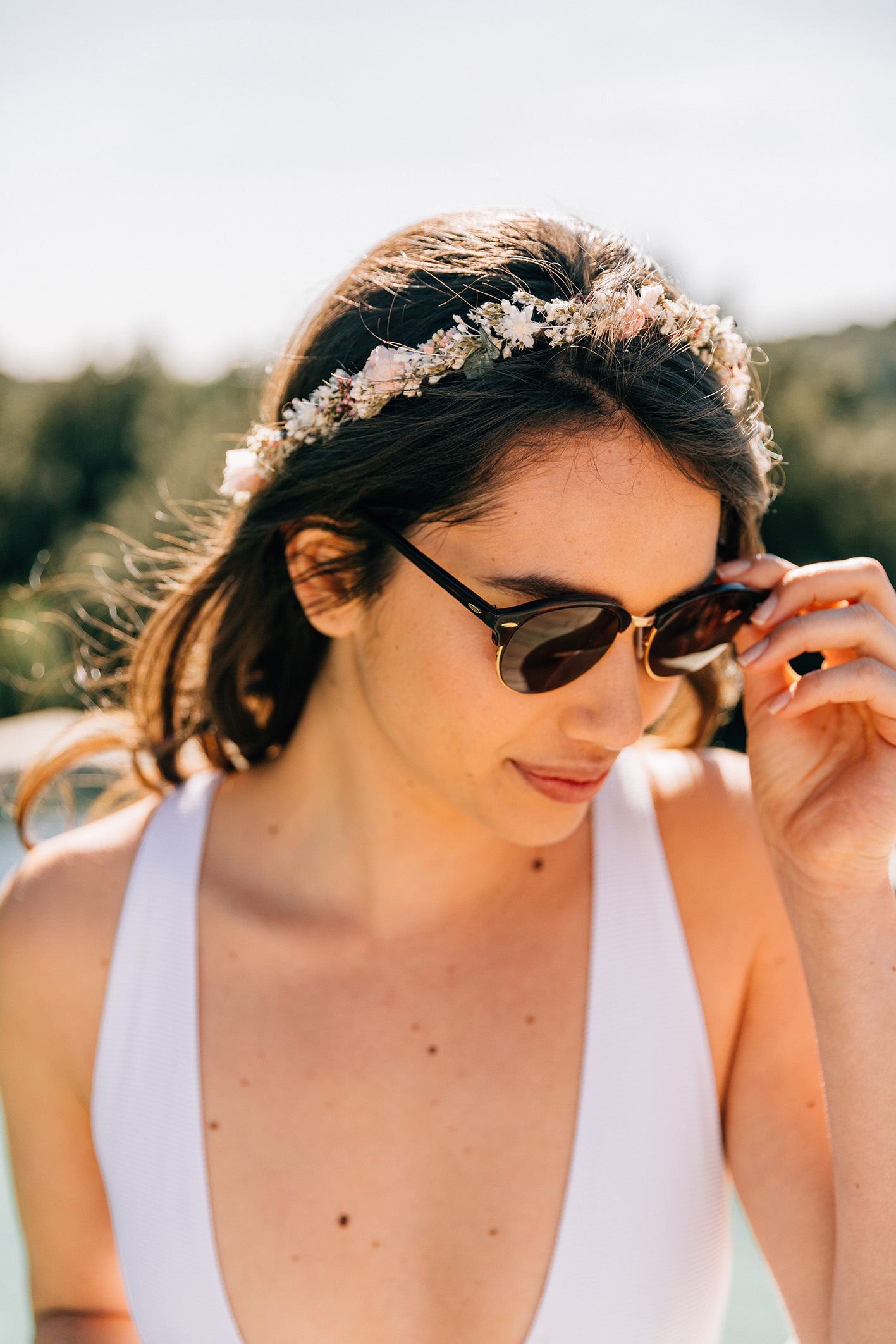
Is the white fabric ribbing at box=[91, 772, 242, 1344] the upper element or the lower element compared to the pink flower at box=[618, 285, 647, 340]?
lower

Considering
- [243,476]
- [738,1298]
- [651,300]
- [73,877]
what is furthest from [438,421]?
[738,1298]

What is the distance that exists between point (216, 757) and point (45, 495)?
16.8m

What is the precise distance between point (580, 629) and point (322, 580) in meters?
0.55

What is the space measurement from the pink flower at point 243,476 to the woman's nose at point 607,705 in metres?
0.75

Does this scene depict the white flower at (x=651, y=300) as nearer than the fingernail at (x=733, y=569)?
Yes

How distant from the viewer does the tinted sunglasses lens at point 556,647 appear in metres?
1.35

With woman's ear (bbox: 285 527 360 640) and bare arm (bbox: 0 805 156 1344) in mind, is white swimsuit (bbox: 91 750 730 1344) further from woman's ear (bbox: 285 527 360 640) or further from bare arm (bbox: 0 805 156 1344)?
woman's ear (bbox: 285 527 360 640)

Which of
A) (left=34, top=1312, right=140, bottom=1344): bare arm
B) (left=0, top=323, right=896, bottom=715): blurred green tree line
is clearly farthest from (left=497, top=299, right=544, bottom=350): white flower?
(left=0, top=323, right=896, bottom=715): blurred green tree line

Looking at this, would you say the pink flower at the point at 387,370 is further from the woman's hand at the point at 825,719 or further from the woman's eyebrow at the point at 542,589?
the woman's hand at the point at 825,719

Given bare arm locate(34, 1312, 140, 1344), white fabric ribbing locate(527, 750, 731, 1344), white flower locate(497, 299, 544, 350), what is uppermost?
white flower locate(497, 299, 544, 350)

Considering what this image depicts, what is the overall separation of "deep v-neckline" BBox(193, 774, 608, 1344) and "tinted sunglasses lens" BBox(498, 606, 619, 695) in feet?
1.77

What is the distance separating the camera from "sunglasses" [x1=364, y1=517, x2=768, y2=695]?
135 cm

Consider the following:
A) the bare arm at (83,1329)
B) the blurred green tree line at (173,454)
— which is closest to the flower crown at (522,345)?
the bare arm at (83,1329)

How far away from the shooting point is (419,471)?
1.47 m
